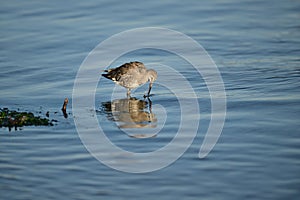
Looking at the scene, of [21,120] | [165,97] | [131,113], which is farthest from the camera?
[165,97]

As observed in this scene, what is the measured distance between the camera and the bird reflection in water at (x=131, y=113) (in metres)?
11.6

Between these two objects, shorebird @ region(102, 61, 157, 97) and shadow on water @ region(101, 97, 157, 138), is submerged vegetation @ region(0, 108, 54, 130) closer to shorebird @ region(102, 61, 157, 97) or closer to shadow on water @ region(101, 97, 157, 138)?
shadow on water @ region(101, 97, 157, 138)

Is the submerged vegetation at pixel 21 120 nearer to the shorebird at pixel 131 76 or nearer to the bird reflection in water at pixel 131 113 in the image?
the bird reflection in water at pixel 131 113

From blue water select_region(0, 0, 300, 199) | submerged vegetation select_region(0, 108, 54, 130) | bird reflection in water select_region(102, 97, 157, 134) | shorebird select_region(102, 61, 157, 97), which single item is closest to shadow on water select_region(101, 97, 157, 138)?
bird reflection in water select_region(102, 97, 157, 134)

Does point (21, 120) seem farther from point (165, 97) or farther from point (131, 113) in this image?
point (165, 97)

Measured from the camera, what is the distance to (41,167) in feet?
31.2

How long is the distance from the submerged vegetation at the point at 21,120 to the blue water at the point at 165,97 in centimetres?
21

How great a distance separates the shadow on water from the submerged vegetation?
1.26m

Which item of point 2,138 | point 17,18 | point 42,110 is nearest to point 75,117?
point 42,110

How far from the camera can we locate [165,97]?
13000 mm

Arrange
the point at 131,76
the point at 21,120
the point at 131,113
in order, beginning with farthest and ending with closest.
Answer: the point at 131,76 → the point at 131,113 → the point at 21,120

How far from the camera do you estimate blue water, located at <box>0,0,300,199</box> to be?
8.83 m

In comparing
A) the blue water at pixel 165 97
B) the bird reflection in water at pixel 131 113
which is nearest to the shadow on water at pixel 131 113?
the bird reflection in water at pixel 131 113

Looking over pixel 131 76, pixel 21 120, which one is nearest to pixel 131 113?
pixel 131 76
